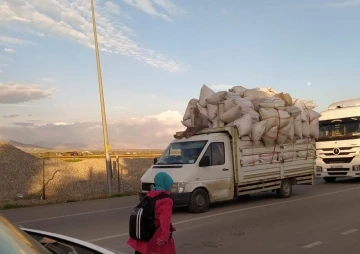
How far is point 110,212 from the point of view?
12430 millimetres

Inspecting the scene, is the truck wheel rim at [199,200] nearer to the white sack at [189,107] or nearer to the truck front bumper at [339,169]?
the white sack at [189,107]

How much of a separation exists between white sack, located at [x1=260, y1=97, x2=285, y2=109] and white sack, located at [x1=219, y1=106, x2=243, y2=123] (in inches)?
42.5

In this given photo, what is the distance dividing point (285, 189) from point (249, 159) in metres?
2.32

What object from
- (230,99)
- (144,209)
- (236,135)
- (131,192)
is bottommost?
(131,192)

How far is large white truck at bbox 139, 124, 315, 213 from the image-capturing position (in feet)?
36.5

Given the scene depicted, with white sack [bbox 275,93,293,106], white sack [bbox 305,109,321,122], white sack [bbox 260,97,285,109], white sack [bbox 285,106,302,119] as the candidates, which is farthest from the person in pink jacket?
white sack [bbox 305,109,321,122]

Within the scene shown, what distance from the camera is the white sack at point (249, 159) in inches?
490

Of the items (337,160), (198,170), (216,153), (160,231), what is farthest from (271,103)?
(160,231)

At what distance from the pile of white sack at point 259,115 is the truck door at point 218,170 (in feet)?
2.44

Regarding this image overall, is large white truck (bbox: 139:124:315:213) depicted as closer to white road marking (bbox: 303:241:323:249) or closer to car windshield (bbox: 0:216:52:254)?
white road marking (bbox: 303:241:323:249)

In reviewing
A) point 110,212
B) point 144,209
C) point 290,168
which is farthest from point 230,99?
point 144,209

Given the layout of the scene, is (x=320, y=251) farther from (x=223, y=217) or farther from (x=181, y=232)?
(x=223, y=217)

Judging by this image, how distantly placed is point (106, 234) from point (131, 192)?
33.0 feet

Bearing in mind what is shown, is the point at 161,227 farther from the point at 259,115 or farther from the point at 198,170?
the point at 259,115
